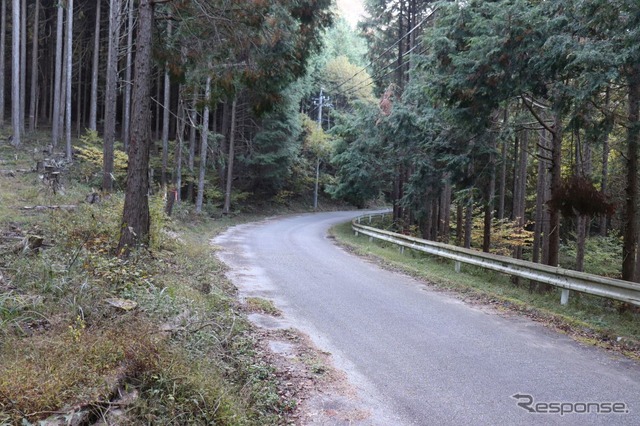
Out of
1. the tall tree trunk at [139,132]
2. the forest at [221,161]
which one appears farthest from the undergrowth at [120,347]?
the tall tree trunk at [139,132]

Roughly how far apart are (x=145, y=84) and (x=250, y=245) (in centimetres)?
897

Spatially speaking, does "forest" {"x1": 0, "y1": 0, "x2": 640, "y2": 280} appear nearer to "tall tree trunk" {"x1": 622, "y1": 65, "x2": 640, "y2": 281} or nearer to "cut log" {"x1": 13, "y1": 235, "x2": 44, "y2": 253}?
"tall tree trunk" {"x1": 622, "y1": 65, "x2": 640, "y2": 281}

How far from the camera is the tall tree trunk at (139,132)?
27.1ft

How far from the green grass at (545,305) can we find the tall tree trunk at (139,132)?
22.5 ft

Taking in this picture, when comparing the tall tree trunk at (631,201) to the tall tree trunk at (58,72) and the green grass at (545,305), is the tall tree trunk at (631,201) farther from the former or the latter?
the tall tree trunk at (58,72)

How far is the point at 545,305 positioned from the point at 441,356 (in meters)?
3.94

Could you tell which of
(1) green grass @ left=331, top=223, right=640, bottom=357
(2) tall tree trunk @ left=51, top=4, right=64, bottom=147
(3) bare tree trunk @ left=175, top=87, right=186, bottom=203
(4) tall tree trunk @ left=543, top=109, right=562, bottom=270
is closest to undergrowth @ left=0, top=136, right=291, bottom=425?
(3) bare tree trunk @ left=175, top=87, right=186, bottom=203

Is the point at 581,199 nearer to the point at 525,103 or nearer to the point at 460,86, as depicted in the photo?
the point at 525,103

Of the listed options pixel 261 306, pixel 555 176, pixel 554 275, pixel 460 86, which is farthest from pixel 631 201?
pixel 261 306

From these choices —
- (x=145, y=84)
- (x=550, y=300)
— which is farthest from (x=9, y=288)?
(x=550, y=300)

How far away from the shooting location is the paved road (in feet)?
13.7

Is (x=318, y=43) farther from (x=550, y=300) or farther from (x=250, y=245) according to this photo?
(x=550, y=300)

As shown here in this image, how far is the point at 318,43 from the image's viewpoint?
43.7ft

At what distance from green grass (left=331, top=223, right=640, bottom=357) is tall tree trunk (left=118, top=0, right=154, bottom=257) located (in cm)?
685
